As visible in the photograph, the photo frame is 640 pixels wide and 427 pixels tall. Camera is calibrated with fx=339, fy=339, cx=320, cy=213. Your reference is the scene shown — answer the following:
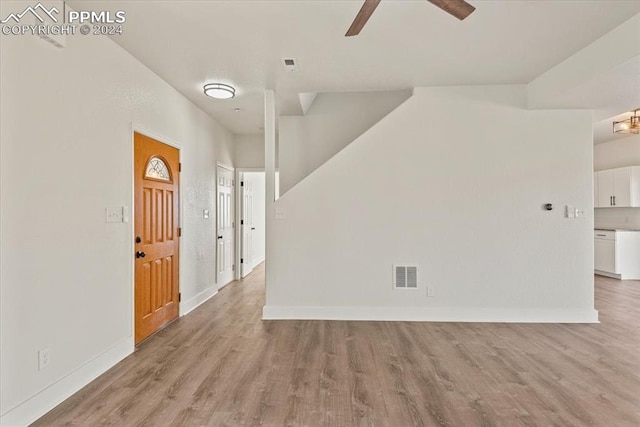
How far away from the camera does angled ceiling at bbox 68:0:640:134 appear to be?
8.21 ft

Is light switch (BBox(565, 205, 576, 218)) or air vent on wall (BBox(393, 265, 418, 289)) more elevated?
light switch (BBox(565, 205, 576, 218))

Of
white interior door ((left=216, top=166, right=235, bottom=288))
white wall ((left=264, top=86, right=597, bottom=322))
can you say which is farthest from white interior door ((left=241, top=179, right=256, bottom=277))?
white wall ((left=264, top=86, right=597, bottom=322))

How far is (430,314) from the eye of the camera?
4109 millimetres

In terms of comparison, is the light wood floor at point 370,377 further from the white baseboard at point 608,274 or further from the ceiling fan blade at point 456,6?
the white baseboard at point 608,274

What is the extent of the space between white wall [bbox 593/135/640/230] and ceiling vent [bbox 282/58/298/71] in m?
7.21

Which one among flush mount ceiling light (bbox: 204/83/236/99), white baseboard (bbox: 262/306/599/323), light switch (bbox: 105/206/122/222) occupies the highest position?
flush mount ceiling light (bbox: 204/83/236/99)

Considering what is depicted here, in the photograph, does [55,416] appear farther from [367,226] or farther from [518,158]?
[518,158]

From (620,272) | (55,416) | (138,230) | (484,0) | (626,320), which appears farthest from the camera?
(620,272)

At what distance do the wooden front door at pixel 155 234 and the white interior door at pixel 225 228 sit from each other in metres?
1.47

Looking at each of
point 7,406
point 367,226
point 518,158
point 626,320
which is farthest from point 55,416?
point 626,320

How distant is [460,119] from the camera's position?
13.5 feet

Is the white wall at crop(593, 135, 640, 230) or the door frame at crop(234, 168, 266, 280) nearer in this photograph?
the door frame at crop(234, 168, 266, 280)

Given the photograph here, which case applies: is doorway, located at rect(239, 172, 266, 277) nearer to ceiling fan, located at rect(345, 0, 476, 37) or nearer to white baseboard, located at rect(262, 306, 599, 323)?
white baseboard, located at rect(262, 306, 599, 323)

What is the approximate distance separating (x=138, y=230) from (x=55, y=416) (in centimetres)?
163
